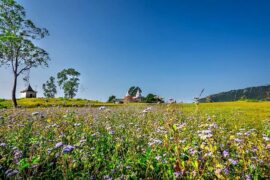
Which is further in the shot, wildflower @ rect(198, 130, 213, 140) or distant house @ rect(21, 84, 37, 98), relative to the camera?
distant house @ rect(21, 84, 37, 98)

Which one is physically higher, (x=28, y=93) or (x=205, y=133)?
(x=28, y=93)

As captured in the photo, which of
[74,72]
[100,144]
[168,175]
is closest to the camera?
[168,175]

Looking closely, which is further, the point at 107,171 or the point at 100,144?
the point at 100,144

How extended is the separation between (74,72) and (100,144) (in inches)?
3697

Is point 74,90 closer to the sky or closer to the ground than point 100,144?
closer to the sky

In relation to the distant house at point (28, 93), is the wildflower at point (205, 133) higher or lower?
lower

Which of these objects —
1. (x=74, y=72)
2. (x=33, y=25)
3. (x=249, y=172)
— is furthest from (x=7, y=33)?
(x=74, y=72)

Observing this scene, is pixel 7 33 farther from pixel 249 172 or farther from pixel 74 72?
pixel 74 72

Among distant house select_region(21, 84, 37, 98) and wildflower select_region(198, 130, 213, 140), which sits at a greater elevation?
distant house select_region(21, 84, 37, 98)

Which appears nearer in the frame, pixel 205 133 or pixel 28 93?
pixel 205 133

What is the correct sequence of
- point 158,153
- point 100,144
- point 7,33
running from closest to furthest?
point 158,153, point 100,144, point 7,33

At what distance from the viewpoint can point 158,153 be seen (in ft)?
13.7

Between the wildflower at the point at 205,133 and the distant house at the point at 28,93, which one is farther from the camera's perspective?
the distant house at the point at 28,93

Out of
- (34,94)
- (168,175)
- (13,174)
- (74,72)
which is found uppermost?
(74,72)
